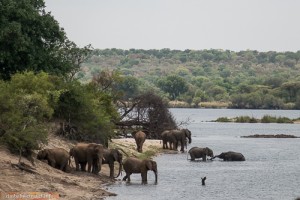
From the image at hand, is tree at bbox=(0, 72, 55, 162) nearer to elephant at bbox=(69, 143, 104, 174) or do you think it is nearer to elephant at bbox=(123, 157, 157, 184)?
elephant at bbox=(69, 143, 104, 174)

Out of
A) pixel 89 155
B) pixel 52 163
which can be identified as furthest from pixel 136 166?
pixel 52 163

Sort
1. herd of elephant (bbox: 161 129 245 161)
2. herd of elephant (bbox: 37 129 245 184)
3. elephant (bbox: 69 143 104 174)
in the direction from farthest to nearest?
herd of elephant (bbox: 161 129 245 161)
elephant (bbox: 69 143 104 174)
herd of elephant (bbox: 37 129 245 184)

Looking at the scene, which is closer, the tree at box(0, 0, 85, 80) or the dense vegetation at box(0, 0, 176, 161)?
the dense vegetation at box(0, 0, 176, 161)

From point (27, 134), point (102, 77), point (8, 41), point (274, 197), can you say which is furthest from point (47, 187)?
point (102, 77)

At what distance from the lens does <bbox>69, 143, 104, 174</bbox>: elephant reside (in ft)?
127

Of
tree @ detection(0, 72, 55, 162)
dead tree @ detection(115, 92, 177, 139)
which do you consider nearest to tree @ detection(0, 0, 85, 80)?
tree @ detection(0, 72, 55, 162)

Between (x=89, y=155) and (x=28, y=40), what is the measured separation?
1631cm

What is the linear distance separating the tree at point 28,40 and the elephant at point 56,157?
15250 millimetres

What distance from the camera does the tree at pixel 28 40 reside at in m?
51.9

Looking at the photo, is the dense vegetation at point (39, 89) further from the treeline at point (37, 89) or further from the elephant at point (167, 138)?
the elephant at point (167, 138)

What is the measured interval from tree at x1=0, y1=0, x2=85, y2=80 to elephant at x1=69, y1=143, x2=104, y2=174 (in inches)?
553

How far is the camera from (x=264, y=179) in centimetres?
4578

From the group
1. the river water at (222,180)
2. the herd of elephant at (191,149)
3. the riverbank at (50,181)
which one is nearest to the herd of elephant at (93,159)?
the riverbank at (50,181)

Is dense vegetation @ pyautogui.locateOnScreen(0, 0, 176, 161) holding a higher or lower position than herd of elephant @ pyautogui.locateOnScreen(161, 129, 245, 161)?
higher
